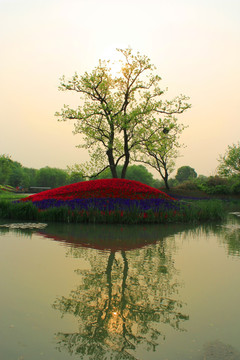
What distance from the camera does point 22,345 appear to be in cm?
251

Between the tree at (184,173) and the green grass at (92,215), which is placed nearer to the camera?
the green grass at (92,215)

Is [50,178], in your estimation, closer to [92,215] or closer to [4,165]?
[4,165]

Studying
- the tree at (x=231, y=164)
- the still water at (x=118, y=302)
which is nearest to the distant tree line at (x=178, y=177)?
the tree at (x=231, y=164)

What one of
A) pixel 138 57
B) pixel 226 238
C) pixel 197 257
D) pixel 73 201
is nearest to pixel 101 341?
pixel 197 257

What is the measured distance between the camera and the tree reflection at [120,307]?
2.54 meters

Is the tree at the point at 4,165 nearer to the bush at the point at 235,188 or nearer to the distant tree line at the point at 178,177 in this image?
the distant tree line at the point at 178,177

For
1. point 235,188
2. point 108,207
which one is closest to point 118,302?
point 108,207

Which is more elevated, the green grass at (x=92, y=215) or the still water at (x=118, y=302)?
the green grass at (x=92, y=215)

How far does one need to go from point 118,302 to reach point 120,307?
5.8 inches

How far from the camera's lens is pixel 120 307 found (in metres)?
3.29

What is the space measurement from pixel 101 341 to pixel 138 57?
21.4 m

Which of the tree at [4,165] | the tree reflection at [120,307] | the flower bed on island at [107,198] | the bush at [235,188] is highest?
the tree at [4,165]

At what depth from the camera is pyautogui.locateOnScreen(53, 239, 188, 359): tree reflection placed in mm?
2545

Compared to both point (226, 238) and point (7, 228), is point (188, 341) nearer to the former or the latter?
point (226, 238)
